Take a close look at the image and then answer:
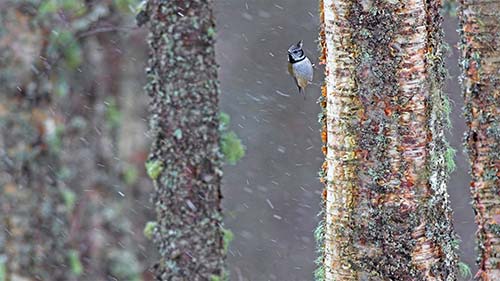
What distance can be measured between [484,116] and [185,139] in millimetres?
1733

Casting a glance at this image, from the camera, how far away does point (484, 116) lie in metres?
3.58

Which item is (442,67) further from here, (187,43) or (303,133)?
(303,133)

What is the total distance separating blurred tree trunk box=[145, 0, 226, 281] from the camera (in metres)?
4.63

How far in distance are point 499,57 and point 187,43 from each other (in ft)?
5.70

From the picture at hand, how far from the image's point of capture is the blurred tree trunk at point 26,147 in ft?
21.4

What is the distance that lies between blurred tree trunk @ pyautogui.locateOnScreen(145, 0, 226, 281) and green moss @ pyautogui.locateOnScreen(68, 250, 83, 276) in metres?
2.78

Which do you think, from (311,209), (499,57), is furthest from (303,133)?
(499,57)

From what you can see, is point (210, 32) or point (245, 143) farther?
point (245, 143)

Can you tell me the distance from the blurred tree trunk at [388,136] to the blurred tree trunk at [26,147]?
14.6ft

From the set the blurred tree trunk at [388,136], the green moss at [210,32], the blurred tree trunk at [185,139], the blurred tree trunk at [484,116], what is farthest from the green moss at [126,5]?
the blurred tree trunk at [388,136]

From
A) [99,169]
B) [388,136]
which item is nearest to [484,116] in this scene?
[388,136]

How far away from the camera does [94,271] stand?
7.64m

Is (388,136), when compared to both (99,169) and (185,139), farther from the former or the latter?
(99,169)

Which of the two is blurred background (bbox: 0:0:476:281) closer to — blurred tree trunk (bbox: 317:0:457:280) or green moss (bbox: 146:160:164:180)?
green moss (bbox: 146:160:164:180)
